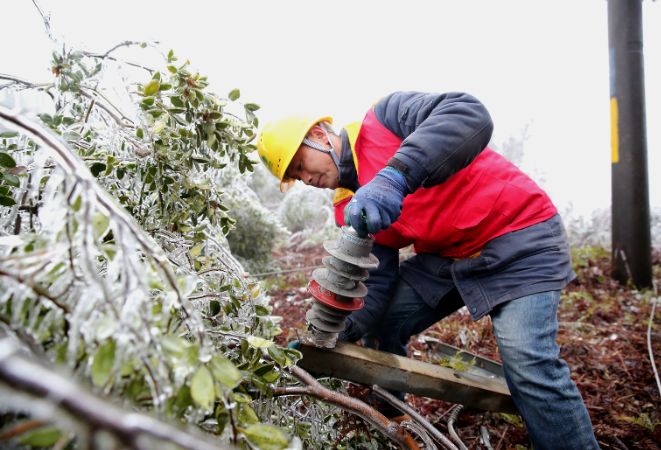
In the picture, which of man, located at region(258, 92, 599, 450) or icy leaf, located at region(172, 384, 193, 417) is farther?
man, located at region(258, 92, 599, 450)

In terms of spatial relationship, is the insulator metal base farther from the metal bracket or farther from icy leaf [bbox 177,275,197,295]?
icy leaf [bbox 177,275,197,295]

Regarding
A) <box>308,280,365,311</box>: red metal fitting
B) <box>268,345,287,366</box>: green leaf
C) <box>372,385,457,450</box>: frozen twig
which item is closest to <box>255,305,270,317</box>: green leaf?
<box>308,280,365,311</box>: red metal fitting

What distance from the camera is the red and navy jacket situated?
1.74m

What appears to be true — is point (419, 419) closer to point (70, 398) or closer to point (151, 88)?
point (70, 398)

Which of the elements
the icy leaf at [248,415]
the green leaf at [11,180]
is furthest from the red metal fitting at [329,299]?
the green leaf at [11,180]

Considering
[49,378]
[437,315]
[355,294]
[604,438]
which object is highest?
[49,378]

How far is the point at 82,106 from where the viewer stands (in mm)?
1728

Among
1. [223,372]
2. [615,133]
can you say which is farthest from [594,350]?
[223,372]

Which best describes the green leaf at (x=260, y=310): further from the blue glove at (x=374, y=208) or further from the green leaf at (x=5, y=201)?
the green leaf at (x=5, y=201)

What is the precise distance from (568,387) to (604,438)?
971 millimetres

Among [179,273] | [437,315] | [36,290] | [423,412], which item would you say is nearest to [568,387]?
[437,315]

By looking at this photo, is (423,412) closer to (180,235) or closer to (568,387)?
(568,387)

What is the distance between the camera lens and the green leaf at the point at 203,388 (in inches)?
23.1

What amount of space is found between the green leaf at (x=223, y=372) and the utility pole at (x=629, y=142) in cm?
513
